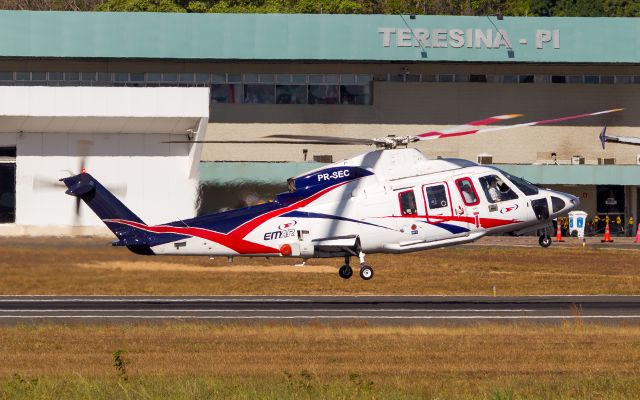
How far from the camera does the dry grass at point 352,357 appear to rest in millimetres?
23156

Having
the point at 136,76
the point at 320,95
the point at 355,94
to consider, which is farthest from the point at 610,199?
the point at 136,76

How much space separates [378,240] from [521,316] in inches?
188

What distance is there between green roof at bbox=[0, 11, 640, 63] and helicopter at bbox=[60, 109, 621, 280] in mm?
34336

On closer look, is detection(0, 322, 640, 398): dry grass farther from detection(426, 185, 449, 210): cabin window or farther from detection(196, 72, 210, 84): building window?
detection(196, 72, 210, 84): building window

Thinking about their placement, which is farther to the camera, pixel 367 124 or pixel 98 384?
pixel 367 124

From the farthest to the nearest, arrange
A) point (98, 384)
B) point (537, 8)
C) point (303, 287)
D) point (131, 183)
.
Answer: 1. point (537, 8)
2. point (131, 183)
3. point (303, 287)
4. point (98, 384)

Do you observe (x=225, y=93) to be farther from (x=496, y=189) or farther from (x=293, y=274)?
(x=496, y=189)

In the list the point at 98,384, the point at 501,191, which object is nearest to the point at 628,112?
the point at 501,191

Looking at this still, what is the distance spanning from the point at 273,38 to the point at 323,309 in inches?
1360

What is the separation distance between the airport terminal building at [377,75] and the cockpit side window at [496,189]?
98.9 ft

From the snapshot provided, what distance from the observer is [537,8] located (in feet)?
456

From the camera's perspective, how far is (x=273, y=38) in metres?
70.9

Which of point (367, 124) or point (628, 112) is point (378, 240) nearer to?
point (367, 124)

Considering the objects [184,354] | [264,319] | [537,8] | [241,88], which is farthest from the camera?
[537,8]
